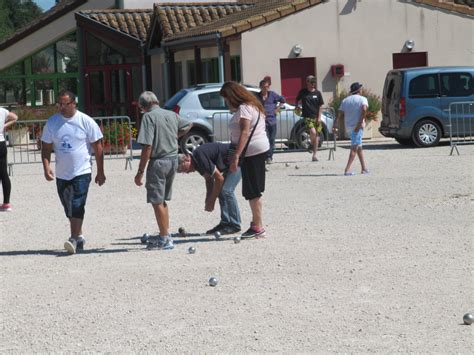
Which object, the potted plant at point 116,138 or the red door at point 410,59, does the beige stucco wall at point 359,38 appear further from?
the potted plant at point 116,138

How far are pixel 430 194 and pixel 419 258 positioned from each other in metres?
5.21

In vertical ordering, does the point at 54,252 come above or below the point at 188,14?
below

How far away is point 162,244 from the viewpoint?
11.6 metres

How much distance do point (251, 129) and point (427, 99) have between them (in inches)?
546

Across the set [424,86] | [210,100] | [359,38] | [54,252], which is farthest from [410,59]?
[54,252]

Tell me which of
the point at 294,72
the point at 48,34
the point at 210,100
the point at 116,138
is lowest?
the point at 116,138

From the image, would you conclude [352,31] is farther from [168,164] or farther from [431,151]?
[168,164]

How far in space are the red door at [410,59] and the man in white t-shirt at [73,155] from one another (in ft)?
64.2

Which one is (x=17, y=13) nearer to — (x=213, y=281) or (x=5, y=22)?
(x=5, y=22)

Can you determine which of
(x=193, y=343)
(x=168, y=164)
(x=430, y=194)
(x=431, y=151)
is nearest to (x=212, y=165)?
(x=168, y=164)

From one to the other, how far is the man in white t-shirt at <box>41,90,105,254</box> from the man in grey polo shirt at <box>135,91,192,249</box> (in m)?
0.53

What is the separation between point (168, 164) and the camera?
38.4 feet

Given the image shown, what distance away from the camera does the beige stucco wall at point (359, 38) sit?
96.7 ft

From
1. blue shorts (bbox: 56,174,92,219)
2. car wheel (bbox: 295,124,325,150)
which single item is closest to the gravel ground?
blue shorts (bbox: 56,174,92,219)
